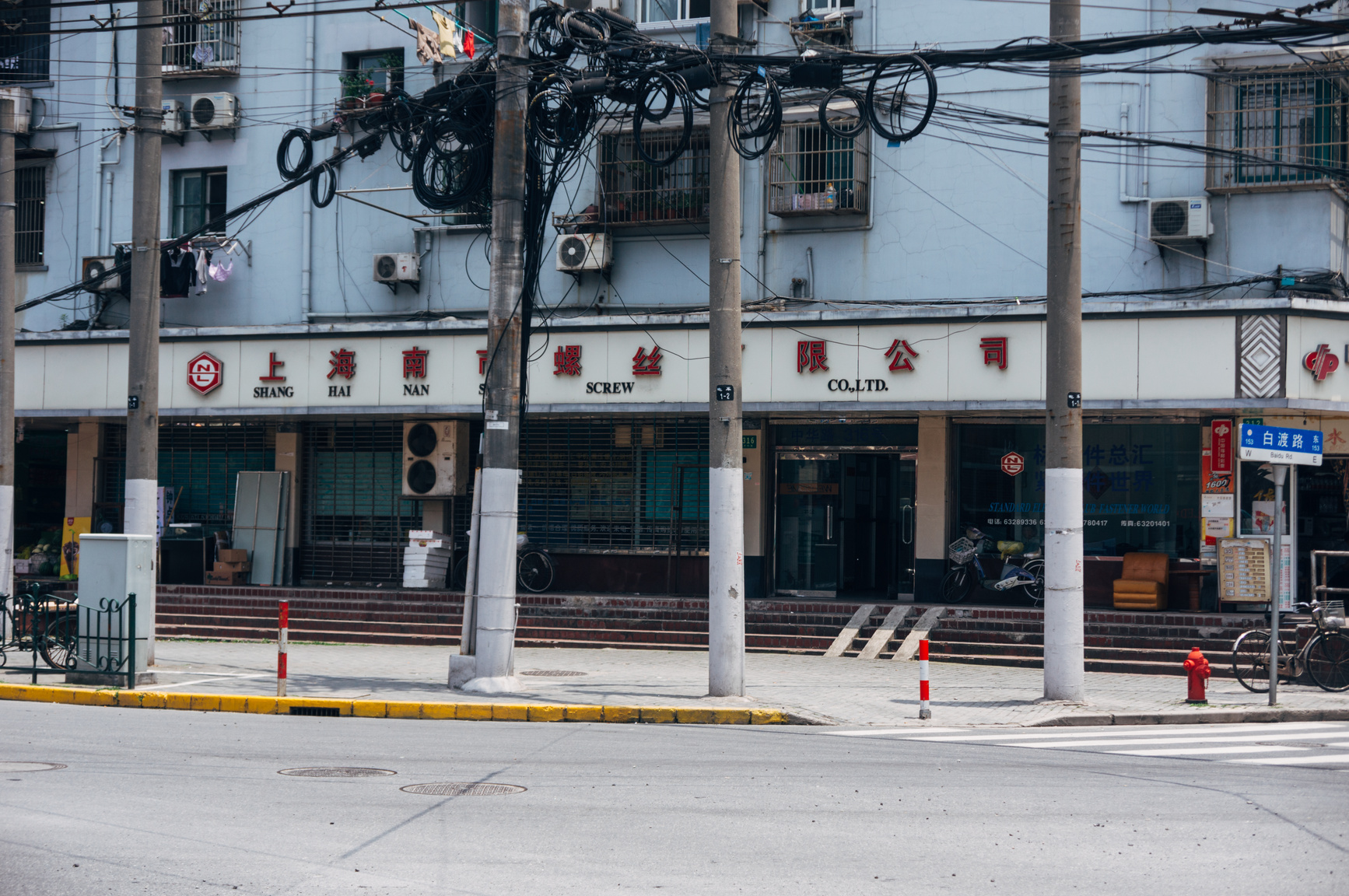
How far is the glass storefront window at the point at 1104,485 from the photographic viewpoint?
21141 mm

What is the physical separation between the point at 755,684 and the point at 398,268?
11.6 metres

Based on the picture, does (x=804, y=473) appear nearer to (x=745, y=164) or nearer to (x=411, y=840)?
(x=745, y=164)

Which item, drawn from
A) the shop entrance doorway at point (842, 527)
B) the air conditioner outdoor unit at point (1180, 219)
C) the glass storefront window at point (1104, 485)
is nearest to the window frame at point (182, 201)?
the shop entrance doorway at point (842, 527)

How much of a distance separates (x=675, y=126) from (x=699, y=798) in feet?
51.9

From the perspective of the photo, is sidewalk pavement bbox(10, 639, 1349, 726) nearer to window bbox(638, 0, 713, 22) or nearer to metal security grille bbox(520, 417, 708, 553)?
metal security grille bbox(520, 417, 708, 553)

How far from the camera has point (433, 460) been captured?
2466 centimetres

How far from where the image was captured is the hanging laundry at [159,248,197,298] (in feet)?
84.1

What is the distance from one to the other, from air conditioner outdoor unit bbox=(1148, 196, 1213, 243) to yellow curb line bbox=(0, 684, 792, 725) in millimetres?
10537

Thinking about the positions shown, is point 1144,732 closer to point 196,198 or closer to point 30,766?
point 30,766

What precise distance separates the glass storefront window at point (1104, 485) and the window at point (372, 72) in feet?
39.2

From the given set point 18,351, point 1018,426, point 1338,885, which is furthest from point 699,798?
point 18,351

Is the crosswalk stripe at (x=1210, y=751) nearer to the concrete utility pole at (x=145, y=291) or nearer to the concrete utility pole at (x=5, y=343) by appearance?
the concrete utility pole at (x=145, y=291)

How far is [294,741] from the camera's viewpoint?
11867mm

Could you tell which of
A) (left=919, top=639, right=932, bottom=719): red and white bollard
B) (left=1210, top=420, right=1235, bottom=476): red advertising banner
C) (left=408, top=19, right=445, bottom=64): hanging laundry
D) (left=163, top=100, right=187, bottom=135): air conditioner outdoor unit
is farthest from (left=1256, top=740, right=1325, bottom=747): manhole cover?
(left=163, top=100, right=187, bottom=135): air conditioner outdoor unit
